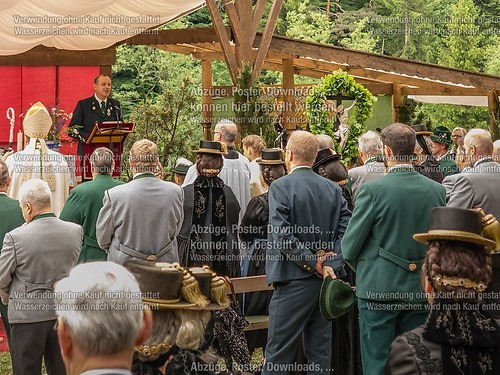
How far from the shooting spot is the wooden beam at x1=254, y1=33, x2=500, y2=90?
17438 mm

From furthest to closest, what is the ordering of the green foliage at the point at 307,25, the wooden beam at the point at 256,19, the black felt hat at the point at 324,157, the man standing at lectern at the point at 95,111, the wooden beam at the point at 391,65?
the green foliage at the point at 307,25 → the wooden beam at the point at 391,65 → the wooden beam at the point at 256,19 → the man standing at lectern at the point at 95,111 → the black felt hat at the point at 324,157

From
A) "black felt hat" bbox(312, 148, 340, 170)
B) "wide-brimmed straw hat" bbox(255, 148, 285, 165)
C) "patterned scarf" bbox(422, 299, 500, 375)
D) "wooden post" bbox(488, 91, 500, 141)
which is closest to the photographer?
"patterned scarf" bbox(422, 299, 500, 375)

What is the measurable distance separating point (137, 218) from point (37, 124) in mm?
4384

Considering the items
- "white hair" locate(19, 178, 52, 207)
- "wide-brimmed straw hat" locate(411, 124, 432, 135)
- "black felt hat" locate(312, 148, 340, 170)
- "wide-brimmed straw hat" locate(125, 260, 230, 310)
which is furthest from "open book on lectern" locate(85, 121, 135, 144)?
"wide-brimmed straw hat" locate(125, 260, 230, 310)

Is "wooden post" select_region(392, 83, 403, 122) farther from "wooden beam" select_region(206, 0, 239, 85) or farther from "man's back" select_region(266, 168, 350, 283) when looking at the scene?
"man's back" select_region(266, 168, 350, 283)

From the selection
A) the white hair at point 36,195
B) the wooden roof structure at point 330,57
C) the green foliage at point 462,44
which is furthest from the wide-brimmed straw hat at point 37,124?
the green foliage at point 462,44

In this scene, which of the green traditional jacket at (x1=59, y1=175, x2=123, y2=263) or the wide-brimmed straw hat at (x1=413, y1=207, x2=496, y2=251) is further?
the green traditional jacket at (x1=59, y1=175, x2=123, y2=263)

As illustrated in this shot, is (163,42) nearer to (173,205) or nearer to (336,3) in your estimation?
(173,205)

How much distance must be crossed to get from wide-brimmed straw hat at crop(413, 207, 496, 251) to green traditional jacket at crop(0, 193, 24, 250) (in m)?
4.10

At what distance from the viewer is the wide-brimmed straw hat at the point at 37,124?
36.0 feet

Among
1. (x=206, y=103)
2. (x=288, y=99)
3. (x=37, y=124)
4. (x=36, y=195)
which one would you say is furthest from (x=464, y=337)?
(x=206, y=103)

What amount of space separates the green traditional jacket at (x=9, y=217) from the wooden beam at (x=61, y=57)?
11.4 metres

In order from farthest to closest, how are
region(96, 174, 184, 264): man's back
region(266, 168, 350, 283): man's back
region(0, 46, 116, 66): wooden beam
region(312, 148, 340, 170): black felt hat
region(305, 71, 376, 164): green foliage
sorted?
region(0, 46, 116, 66): wooden beam, region(305, 71, 376, 164): green foliage, region(312, 148, 340, 170): black felt hat, region(96, 174, 184, 264): man's back, region(266, 168, 350, 283): man's back

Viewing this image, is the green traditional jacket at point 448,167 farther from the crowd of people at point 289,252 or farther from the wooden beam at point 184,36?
the wooden beam at point 184,36
